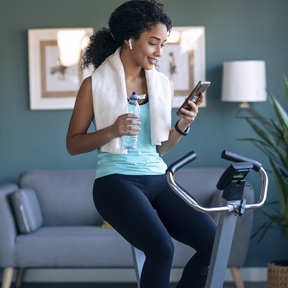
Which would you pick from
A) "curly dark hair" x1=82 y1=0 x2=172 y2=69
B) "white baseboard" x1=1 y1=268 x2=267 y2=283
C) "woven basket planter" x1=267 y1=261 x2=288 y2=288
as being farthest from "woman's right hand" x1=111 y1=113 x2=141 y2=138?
"white baseboard" x1=1 y1=268 x2=267 y2=283

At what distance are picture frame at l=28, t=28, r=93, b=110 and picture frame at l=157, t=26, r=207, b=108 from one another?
723mm

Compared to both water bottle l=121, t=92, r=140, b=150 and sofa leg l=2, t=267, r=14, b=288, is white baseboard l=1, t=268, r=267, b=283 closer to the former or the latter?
sofa leg l=2, t=267, r=14, b=288

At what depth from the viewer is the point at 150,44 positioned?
5.41ft

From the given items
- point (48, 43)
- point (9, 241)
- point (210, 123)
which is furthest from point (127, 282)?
point (48, 43)

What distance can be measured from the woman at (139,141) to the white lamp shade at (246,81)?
1655mm

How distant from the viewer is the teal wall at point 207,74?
12.1 ft

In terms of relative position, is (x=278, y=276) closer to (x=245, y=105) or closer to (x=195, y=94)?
(x=245, y=105)

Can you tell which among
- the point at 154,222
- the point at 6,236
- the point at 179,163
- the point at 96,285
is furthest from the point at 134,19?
the point at 96,285

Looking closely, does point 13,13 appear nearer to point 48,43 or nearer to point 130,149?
point 48,43

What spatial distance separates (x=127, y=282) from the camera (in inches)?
141

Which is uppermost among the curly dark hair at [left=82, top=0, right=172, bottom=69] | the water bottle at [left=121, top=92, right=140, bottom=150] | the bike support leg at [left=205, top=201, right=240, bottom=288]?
the curly dark hair at [left=82, top=0, right=172, bottom=69]

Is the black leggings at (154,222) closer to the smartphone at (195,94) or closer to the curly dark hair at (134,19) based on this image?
the smartphone at (195,94)

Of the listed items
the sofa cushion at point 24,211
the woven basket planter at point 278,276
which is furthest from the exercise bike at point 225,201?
the sofa cushion at point 24,211

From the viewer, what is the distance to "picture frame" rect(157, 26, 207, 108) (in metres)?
3.68
